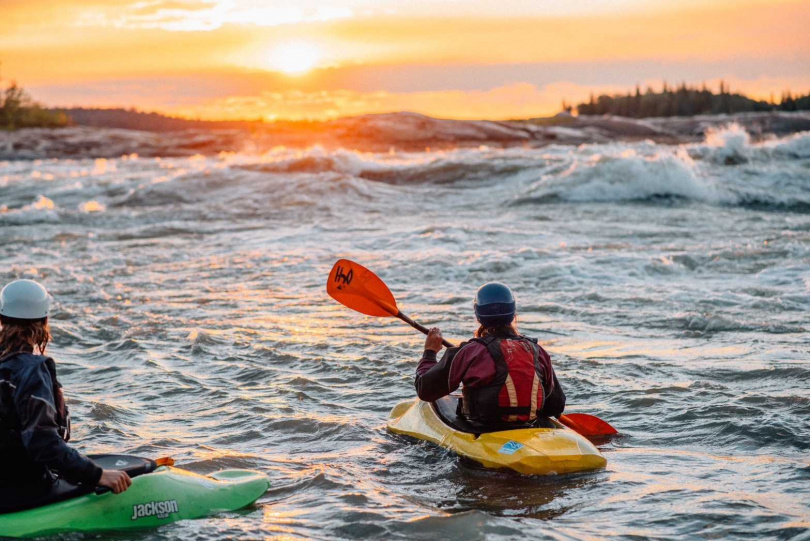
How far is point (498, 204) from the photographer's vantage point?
1931 cm

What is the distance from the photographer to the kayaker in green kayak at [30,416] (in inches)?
135

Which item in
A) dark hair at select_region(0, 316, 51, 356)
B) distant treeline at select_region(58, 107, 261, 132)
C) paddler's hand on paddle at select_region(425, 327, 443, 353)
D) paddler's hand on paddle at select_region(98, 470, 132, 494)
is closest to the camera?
dark hair at select_region(0, 316, 51, 356)

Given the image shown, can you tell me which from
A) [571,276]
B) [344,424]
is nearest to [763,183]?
[571,276]

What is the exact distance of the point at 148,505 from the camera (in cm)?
396

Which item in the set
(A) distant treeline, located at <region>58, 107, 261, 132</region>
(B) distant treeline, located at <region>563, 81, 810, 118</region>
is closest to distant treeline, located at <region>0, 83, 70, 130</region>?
(A) distant treeline, located at <region>58, 107, 261, 132</region>

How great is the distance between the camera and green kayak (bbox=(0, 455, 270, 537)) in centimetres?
373

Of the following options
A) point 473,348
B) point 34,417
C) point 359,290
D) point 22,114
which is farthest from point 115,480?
point 22,114

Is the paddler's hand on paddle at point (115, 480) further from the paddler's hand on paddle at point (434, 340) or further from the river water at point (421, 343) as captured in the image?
the paddler's hand on paddle at point (434, 340)

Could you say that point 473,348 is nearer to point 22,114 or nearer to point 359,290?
point 359,290

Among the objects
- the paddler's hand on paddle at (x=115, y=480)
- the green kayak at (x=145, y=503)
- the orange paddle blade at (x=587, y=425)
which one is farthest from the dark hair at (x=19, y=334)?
the orange paddle blade at (x=587, y=425)

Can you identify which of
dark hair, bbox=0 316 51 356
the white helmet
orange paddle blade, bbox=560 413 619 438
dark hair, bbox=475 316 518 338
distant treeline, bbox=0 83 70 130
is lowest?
orange paddle blade, bbox=560 413 619 438

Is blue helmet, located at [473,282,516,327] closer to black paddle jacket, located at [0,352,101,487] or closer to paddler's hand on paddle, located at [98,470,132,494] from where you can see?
paddler's hand on paddle, located at [98,470,132,494]

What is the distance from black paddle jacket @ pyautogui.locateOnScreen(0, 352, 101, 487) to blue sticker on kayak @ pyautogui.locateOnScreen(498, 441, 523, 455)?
205cm

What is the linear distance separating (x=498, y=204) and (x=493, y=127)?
22.4 metres
